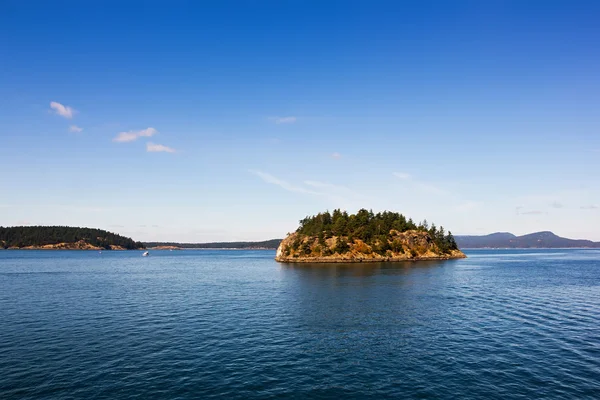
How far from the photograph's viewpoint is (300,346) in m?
42.6

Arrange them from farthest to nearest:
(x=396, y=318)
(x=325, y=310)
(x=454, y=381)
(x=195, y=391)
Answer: (x=325, y=310), (x=396, y=318), (x=454, y=381), (x=195, y=391)

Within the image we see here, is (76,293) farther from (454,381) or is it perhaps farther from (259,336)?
(454,381)

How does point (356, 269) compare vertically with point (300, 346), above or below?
above

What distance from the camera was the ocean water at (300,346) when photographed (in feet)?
99.6

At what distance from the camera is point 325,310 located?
64.6 meters

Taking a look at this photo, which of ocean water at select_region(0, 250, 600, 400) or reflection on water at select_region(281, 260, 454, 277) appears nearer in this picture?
ocean water at select_region(0, 250, 600, 400)

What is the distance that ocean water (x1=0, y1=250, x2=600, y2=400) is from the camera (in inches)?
1195

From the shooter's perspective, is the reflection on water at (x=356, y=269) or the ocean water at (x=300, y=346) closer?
the ocean water at (x=300, y=346)

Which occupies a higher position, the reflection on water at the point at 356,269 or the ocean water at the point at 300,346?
the reflection on water at the point at 356,269

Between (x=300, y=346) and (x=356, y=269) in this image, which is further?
(x=356, y=269)

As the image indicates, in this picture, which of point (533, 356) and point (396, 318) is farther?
point (396, 318)

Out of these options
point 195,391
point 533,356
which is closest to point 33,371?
point 195,391

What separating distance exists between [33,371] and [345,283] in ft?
266

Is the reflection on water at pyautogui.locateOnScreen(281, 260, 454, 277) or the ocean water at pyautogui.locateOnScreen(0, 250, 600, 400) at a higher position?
the reflection on water at pyautogui.locateOnScreen(281, 260, 454, 277)
